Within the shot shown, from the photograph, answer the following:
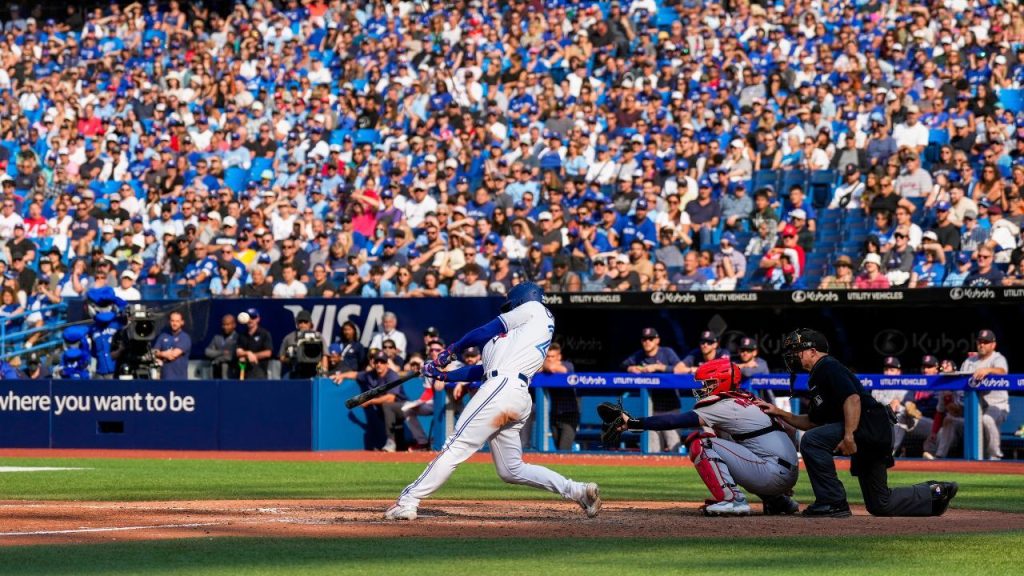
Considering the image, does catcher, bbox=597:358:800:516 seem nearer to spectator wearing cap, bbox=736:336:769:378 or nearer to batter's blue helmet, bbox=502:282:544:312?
batter's blue helmet, bbox=502:282:544:312

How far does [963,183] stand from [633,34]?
8.50m

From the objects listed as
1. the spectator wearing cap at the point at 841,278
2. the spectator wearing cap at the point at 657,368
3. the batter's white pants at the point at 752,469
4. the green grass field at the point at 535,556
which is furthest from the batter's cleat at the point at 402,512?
the spectator wearing cap at the point at 841,278

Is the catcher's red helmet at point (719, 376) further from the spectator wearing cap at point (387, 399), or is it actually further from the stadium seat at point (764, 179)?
the stadium seat at point (764, 179)

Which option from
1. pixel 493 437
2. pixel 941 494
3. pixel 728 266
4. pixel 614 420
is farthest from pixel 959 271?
pixel 493 437

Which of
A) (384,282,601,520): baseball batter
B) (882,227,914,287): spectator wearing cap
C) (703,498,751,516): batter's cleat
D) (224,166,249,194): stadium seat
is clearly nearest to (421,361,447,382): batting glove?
(384,282,601,520): baseball batter

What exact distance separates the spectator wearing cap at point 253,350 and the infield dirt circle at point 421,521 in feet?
30.5

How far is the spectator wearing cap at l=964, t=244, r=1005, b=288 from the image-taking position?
18547 mm

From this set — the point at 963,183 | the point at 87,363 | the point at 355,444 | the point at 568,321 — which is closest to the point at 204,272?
the point at 87,363

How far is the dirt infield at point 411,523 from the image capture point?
9992 mm

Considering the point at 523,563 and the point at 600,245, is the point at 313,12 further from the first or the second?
the point at 523,563

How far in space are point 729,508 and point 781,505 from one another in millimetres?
444

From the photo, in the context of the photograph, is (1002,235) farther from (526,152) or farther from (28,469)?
(28,469)

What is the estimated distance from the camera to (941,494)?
36.5 feet

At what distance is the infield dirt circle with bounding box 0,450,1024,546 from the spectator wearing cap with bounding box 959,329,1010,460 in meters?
6.58
